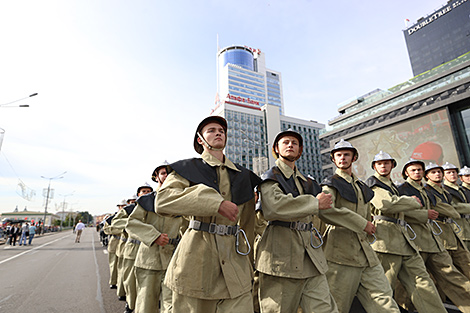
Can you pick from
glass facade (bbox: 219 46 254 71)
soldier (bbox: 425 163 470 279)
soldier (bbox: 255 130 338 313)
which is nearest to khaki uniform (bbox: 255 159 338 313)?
soldier (bbox: 255 130 338 313)

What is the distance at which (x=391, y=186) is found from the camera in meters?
4.54

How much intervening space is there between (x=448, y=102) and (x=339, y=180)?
1514 inches

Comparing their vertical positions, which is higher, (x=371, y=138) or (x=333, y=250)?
(x=371, y=138)

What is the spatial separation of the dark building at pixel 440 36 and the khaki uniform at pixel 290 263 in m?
127

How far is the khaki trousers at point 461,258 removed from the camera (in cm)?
485

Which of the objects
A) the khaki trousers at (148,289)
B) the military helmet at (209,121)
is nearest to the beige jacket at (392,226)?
the military helmet at (209,121)

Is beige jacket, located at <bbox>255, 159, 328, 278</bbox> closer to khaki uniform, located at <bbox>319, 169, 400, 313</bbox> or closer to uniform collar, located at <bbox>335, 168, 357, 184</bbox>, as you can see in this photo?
khaki uniform, located at <bbox>319, 169, 400, 313</bbox>

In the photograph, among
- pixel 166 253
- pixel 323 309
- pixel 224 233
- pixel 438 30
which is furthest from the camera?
pixel 438 30

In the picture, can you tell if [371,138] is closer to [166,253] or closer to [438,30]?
[166,253]

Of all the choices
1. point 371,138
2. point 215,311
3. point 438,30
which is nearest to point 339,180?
point 215,311

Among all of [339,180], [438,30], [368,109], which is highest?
[438,30]

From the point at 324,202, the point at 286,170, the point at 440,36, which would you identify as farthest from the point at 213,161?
the point at 440,36

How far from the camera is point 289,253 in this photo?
282cm

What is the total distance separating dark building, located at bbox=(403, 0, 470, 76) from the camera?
317 ft
